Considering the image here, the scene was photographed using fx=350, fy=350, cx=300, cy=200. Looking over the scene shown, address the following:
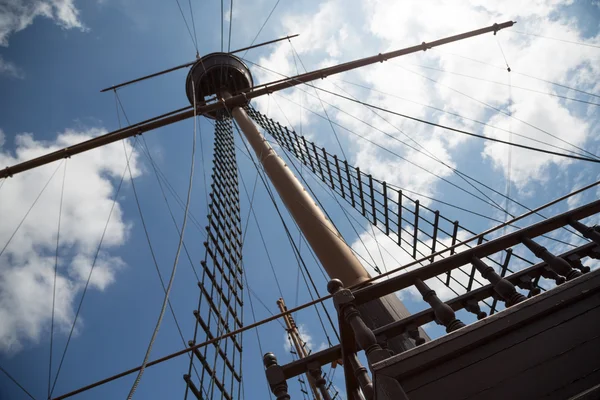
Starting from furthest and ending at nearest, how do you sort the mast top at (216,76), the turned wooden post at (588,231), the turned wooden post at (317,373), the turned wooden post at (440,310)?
the mast top at (216,76) → the turned wooden post at (588,231) → the turned wooden post at (317,373) → the turned wooden post at (440,310)

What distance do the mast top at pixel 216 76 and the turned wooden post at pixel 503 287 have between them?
988cm

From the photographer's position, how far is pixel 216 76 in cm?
1078

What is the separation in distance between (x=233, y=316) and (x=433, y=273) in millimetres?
3663

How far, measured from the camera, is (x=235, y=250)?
20.0 feet

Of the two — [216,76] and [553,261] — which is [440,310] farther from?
[216,76]

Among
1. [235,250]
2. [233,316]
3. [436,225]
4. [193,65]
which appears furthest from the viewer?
[193,65]

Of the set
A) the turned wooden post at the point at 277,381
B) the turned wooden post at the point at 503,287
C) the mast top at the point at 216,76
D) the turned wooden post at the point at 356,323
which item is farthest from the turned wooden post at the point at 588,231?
the mast top at the point at 216,76

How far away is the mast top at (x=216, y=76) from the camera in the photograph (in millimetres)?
10617

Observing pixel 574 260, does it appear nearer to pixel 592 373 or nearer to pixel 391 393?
pixel 592 373

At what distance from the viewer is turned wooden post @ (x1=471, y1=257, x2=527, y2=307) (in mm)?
1676

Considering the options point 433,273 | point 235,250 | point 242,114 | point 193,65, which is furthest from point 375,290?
point 193,65

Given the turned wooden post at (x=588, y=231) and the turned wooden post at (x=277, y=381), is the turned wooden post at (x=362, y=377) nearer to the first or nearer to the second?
the turned wooden post at (x=277, y=381)

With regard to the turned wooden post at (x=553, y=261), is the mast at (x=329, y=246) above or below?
above

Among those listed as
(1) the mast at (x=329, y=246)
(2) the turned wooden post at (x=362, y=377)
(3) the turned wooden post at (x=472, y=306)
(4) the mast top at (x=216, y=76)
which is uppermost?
(4) the mast top at (x=216, y=76)
